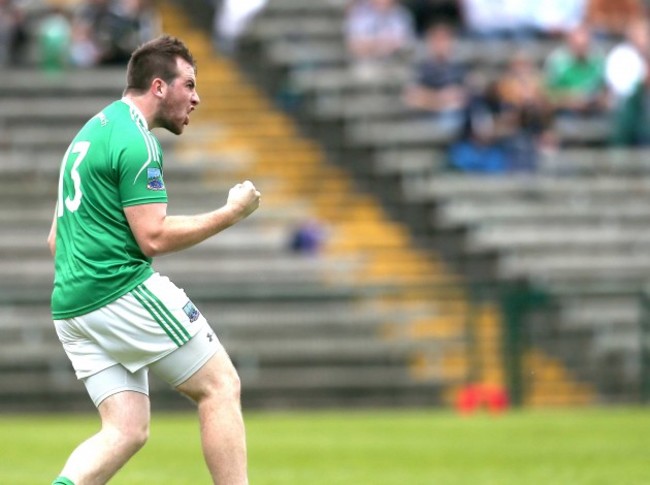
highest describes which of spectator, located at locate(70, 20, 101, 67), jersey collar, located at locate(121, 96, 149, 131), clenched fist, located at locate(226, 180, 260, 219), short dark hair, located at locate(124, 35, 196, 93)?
spectator, located at locate(70, 20, 101, 67)

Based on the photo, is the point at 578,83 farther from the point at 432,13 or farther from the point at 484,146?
the point at 432,13

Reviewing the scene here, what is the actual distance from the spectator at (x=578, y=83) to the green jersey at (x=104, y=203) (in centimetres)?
1610

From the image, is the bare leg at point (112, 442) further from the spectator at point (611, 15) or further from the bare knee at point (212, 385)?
the spectator at point (611, 15)

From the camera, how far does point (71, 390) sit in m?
19.0

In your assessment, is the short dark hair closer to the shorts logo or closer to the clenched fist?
the clenched fist

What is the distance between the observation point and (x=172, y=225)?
7.55 m

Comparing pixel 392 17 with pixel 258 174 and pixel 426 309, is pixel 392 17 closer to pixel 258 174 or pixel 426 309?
pixel 258 174

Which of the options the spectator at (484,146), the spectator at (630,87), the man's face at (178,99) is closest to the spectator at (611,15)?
the spectator at (630,87)

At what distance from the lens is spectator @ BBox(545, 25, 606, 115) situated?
917 inches

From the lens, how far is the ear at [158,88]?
7.78m

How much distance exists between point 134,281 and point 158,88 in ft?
2.94

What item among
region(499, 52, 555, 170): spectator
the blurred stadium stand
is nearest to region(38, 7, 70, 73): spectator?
the blurred stadium stand

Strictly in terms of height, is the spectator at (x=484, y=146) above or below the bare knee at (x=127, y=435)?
above

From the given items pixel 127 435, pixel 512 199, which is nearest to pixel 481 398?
pixel 512 199
